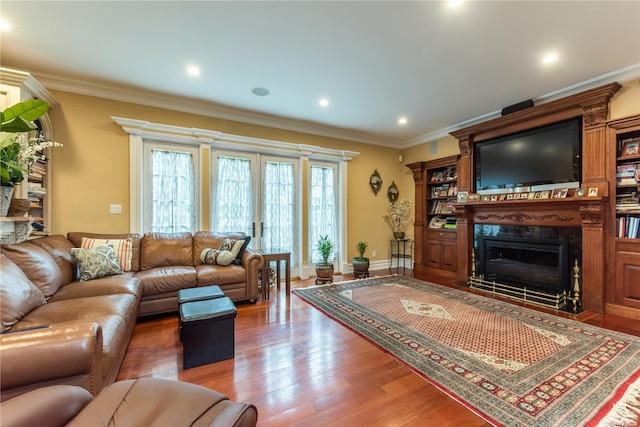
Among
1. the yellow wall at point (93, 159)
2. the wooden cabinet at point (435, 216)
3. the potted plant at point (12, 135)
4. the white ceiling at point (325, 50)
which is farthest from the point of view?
the wooden cabinet at point (435, 216)

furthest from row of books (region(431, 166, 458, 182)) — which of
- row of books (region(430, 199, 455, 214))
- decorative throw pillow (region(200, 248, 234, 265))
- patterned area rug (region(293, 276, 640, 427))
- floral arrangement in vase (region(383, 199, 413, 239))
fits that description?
decorative throw pillow (region(200, 248, 234, 265))

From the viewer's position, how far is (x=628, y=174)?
2.93 meters

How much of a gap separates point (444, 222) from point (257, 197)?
11.6 feet

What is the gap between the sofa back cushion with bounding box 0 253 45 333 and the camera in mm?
1558

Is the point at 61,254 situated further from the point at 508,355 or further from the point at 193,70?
the point at 508,355

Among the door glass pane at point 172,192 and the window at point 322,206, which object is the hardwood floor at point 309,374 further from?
the window at point 322,206

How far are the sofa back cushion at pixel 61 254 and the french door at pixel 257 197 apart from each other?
1.69m

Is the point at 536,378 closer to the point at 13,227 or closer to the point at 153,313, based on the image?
the point at 153,313

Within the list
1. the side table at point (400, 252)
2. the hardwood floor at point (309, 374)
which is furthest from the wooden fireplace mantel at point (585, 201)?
the side table at point (400, 252)

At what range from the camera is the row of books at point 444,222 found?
4892mm

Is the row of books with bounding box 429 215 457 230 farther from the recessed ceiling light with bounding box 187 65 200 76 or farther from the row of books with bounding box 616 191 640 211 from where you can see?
the recessed ceiling light with bounding box 187 65 200 76

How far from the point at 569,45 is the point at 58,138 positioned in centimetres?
561

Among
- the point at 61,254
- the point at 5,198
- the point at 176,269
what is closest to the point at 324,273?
the point at 176,269

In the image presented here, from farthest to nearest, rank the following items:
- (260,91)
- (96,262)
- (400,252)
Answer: (400,252) → (260,91) → (96,262)
